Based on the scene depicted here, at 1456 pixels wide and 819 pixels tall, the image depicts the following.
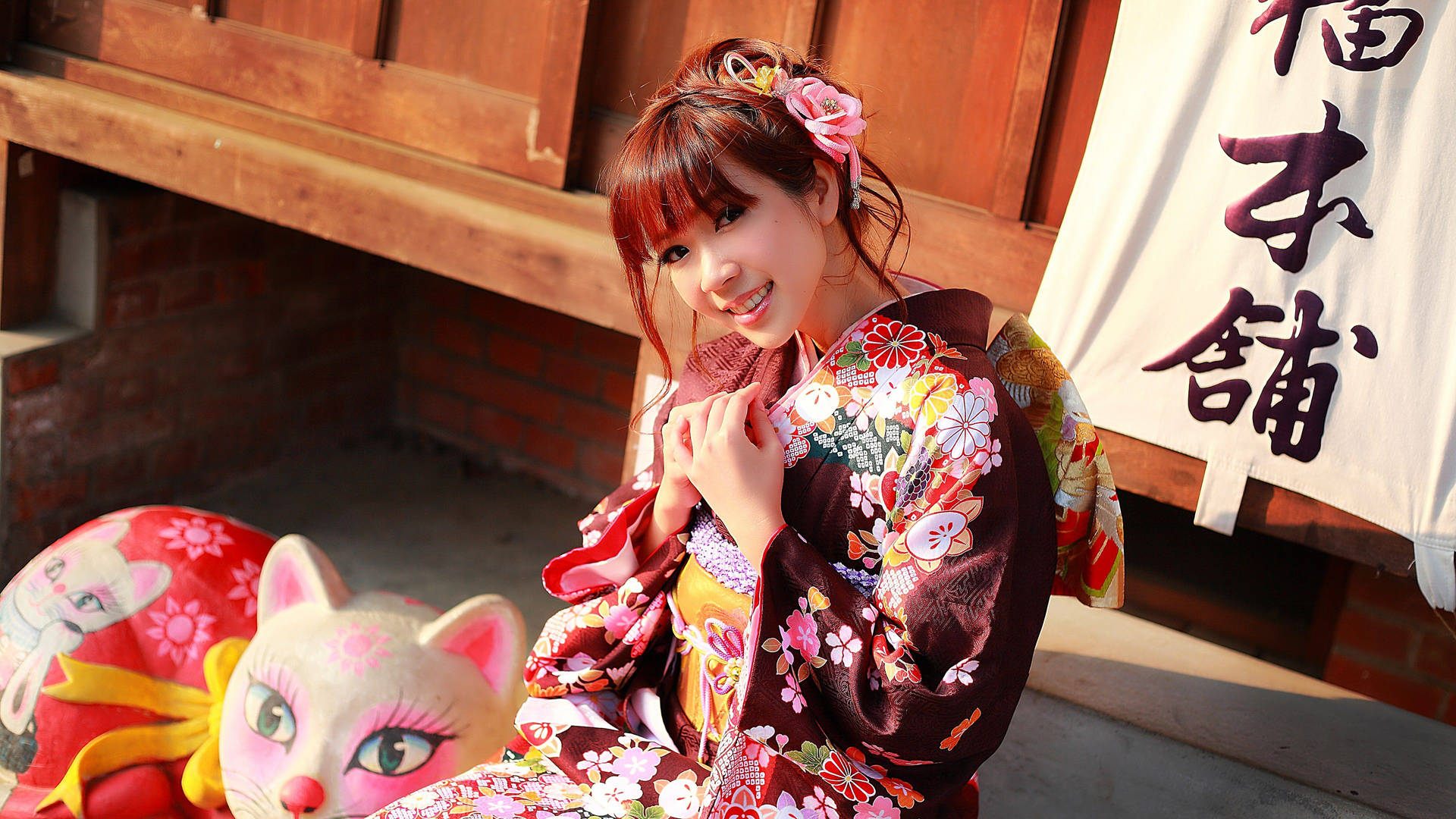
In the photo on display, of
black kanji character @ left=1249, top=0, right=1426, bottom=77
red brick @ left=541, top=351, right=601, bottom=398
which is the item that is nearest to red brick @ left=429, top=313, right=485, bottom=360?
red brick @ left=541, top=351, right=601, bottom=398

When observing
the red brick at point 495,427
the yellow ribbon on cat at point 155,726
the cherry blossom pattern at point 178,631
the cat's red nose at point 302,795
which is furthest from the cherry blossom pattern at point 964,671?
the red brick at point 495,427

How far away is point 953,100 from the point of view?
300cm

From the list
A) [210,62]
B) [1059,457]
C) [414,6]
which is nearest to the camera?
[1059,457]

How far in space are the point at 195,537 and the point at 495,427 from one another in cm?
289

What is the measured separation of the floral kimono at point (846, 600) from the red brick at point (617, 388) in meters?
3.37

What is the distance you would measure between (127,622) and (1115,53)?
2809 millimetres

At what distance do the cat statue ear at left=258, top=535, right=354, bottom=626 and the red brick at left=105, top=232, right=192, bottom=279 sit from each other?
2.34 metres

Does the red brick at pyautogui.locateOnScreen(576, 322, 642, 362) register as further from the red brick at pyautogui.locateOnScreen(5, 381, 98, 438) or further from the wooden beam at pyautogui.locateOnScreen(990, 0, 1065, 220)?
the wooden beam at pyautogui.locateOnScreen(990, 0, 1065, 220)

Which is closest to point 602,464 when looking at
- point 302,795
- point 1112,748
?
point 302,795

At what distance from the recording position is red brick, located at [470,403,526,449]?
592 cm

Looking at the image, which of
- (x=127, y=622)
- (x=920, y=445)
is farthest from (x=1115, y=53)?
(x=127, y=622)

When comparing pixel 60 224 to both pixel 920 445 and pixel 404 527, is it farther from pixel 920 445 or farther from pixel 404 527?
pixel 920 445

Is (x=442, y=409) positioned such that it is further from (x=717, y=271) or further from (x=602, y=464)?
(x=717, y=271)

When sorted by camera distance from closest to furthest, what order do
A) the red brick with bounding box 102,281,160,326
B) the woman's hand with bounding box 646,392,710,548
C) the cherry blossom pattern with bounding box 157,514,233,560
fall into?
1. the woman's hand with bounding box 646,392,710,548
2. the cherry blossom pattern with bounding box 157,514,233,560
3. the red brick with bounding box 102,281,160,326
